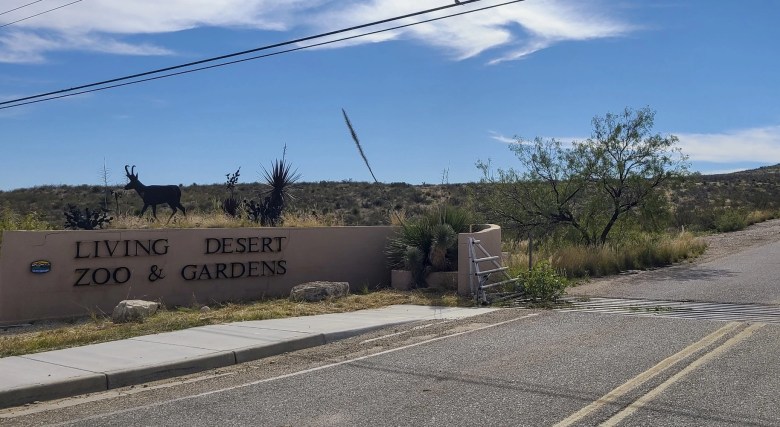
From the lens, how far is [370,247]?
63.2 feet

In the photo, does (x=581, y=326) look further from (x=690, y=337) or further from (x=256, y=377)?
(x=256, y=377)

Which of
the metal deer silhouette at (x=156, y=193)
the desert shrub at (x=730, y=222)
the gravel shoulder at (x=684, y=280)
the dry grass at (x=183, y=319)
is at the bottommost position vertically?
the gravel shoulder at (x=684, y=280)

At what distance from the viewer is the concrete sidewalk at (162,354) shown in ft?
27.2

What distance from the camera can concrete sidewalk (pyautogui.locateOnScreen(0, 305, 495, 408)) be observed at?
8281 mm

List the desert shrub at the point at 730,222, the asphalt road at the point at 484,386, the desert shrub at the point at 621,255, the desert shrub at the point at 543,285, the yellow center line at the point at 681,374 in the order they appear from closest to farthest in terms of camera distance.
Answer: the yellow center line at the point at 681,374 < the asphalt road at the point at 484,386 < the desert shrub at the point at 543,285 < the desert shrub at the point at 621,255 < the desert shrub at the point at 730,222

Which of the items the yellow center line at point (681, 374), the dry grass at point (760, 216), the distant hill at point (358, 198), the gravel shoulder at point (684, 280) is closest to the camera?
the yellow center line at point (681, 374)

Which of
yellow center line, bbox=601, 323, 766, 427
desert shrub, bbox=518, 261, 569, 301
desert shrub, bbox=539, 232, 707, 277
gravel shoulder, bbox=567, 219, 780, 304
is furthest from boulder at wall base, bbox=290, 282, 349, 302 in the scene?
yellow center line, bbox=601, 323, 766, 427

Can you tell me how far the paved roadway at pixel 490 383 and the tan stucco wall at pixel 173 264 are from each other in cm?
582

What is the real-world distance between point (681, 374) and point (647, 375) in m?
0.38

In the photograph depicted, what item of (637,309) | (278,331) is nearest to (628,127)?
(637,309)

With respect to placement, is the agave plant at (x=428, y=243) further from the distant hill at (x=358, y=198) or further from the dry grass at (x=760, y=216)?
the dry grass at (x=760, y=216)

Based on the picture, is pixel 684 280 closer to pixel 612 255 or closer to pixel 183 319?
pixel 612 255

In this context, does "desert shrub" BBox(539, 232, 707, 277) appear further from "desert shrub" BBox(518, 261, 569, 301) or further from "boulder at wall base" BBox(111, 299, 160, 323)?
"boulder at wall base" BBox(111, 299, 160, 323)

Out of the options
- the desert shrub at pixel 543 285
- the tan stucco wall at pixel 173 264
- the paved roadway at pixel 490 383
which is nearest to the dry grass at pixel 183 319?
the tan stucco wall at pixel 173 264
